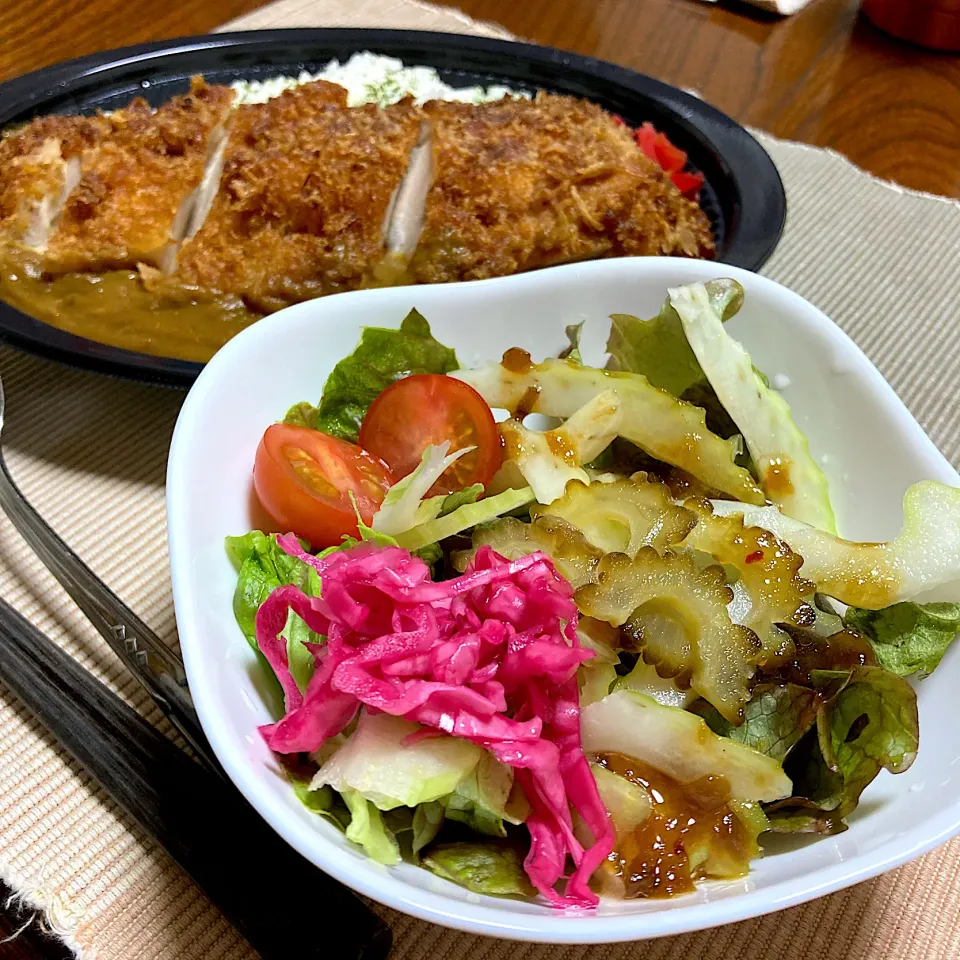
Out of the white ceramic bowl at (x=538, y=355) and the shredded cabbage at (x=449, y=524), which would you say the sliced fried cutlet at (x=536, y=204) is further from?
the shredded cabbage at (x=449, y=524)

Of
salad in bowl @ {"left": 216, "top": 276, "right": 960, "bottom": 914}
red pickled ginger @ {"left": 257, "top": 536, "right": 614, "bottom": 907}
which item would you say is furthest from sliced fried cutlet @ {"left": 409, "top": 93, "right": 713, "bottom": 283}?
red pickled ginger @ {"left": 257, "top": 536, "right": 614, "bottom": 907}

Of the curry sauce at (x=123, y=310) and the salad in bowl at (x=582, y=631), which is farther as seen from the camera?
the curry sauce at (x=123, y=310)

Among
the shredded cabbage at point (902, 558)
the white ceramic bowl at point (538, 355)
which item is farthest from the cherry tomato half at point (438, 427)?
the shredded cabbage at point (902, 558)

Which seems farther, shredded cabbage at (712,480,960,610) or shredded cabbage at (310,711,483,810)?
shredded cabbage at (712,480,960,610)

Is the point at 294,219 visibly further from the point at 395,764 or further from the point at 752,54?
the point at 752,54

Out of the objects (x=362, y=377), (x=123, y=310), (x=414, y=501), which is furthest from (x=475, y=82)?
(x=414, y=501)

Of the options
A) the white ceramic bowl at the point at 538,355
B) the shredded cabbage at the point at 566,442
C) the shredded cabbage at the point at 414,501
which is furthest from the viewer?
the shredded cabbage at the point at 566,442

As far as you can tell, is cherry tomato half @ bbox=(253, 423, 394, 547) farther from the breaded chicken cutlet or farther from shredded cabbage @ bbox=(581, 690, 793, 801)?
the breaded chicken cutlet
